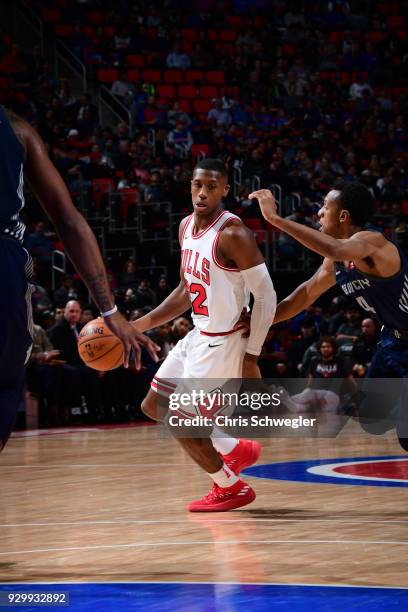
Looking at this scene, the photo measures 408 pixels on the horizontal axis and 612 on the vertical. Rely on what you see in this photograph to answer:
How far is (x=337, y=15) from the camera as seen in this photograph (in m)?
23.5

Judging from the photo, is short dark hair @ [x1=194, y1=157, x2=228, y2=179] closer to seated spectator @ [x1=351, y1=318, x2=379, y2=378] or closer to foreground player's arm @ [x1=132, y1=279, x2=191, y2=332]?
foreground player's arm @ [x1=132, y1=279, x2=191, y2=332]

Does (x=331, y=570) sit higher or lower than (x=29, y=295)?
lower

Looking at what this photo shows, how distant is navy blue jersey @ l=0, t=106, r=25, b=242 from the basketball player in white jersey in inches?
118

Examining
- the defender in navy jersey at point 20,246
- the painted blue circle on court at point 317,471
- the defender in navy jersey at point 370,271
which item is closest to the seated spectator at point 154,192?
the painted blue circle on court at point 317,471

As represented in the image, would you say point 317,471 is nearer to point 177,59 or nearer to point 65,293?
point 65,293

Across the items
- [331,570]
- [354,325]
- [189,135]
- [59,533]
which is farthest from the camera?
[189,135]

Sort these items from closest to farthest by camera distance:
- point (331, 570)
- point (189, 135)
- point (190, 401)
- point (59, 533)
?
point (331, 570), point (59, 533), point (190, 401), point (189, 135)

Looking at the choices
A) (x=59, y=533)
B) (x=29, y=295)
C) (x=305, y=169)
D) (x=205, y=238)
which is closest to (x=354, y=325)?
(x=305, y=169)

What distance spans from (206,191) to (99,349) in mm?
1115

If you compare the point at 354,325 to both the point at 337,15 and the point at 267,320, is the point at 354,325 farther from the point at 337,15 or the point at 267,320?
the point at 337,15

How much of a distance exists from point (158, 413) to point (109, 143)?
11.5 meters

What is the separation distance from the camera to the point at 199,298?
19.9 feet

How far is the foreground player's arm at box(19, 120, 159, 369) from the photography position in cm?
295

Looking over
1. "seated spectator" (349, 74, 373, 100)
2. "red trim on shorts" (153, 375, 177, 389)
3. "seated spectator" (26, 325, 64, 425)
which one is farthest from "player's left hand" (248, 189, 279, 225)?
"seated spectator" (349, 74, 373, 100)
